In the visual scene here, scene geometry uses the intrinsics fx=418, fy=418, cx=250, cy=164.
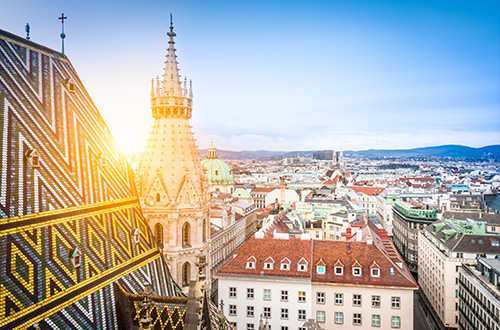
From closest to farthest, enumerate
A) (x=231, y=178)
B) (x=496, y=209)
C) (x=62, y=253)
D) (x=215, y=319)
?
(x=62, y=253), (x=215, y=319), (x=496, y=209), (x=231, y=178)

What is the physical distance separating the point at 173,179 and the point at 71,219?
1120cm

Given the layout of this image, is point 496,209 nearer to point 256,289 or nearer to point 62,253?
point 256,289

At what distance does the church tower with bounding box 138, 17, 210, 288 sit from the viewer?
29438mm

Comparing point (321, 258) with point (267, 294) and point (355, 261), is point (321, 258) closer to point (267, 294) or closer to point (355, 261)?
point (355, 261)

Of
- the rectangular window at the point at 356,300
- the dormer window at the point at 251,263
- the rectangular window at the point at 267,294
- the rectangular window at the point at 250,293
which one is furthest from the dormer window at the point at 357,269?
the rectangular window at the point at 250,293

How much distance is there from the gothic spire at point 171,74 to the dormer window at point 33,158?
13.3 meters

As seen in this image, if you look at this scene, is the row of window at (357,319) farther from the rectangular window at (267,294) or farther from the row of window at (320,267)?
the row of window at (320,267)

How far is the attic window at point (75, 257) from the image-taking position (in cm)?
1788

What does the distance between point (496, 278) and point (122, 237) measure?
1432 inches

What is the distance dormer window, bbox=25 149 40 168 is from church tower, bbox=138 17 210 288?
38.0ft

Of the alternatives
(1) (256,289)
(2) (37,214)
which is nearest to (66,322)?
(2) (37,214)

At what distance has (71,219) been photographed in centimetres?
1897

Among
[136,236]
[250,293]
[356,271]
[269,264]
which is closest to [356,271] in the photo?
[356,271]

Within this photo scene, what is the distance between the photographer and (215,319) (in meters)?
22.1
